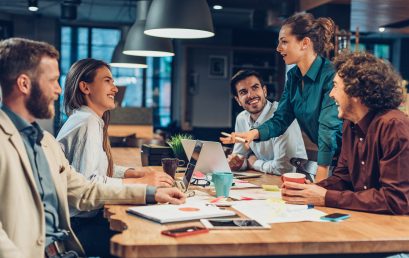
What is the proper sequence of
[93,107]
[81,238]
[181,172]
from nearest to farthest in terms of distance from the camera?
[81,238] < [93,107] < [181,172]

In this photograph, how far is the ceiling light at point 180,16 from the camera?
3525 mm

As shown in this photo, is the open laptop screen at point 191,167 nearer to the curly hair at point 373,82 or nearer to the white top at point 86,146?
the white top at point 86,146

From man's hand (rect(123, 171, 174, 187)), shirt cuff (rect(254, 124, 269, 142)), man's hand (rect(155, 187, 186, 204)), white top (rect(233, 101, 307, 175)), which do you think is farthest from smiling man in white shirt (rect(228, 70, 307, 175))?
man's hand (rect(155, 187, 186, 204))

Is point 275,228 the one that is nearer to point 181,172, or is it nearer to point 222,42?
point 181,172

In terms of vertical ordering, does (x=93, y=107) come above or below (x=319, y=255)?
above

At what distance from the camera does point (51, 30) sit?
1345 cm

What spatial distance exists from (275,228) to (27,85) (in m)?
1.00

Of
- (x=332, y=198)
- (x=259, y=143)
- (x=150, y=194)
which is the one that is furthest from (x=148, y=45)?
(x=332, y=198)

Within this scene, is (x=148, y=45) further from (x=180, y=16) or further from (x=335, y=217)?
(x=335, y=217)

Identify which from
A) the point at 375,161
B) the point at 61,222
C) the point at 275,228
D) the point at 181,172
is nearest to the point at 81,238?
the point at 61,222

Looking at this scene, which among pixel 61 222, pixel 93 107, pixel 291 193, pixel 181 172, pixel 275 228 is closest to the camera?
pixel 275 228

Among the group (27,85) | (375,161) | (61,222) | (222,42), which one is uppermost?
(222,42)

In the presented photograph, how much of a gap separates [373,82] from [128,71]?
41.2 ft

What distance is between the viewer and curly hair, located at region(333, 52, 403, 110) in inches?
89.9
